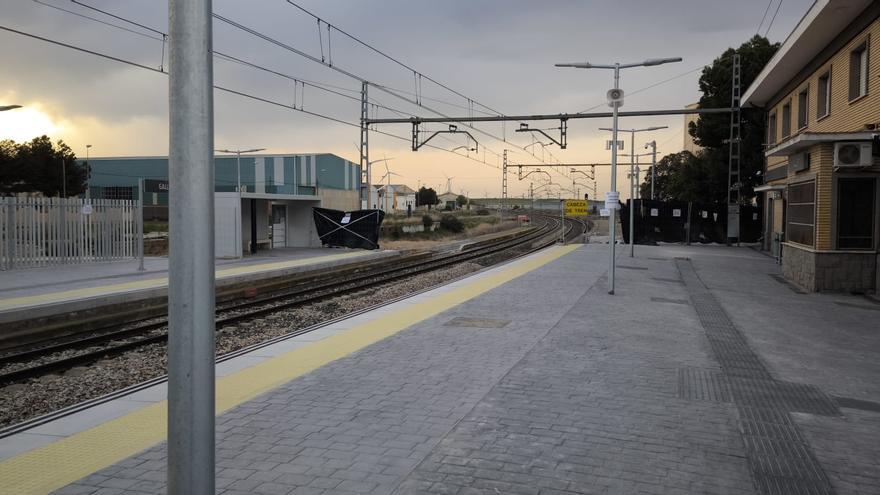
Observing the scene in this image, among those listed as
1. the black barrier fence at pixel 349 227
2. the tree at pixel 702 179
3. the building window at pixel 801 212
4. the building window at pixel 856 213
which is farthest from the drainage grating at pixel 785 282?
the tree at pixel 702 179

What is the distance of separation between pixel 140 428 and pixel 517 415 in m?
3.21

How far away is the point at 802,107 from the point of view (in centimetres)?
2273

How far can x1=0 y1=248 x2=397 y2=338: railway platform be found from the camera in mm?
13172

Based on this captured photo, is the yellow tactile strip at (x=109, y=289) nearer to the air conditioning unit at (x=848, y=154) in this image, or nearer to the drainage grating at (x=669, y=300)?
the drainage grating at (x=669, y=300)

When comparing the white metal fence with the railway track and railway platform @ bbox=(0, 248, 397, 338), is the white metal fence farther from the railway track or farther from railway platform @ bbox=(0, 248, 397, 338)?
the railway track

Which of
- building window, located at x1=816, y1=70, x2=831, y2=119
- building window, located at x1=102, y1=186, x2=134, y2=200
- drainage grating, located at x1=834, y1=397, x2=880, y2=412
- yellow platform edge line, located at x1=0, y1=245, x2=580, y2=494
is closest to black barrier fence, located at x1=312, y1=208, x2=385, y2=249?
building window, located at x1=816, y1=70, x2=831, y2=119

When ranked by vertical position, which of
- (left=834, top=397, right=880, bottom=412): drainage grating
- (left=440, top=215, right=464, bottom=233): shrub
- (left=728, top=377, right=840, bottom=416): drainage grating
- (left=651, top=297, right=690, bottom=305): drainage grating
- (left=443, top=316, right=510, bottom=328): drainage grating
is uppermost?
(left=440, top=215, right=464, bottom=233): shrub

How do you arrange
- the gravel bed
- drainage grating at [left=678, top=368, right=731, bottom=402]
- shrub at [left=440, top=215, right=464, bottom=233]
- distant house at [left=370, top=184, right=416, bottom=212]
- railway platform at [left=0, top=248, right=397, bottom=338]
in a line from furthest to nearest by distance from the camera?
distant house at [left=370, top=184, right=416, bottom=212]
shrub at [left=440, top=215, right=464, bottom=233]
railway platform at [left=0, top=248, right=397, bottom=338]
the gravel bed
drainage grating at [left=678, top=368, right=731, bottom=402]

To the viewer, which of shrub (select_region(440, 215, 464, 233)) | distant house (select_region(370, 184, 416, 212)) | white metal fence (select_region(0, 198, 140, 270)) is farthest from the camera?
distant house (select_region(370, 184, 416, 212))

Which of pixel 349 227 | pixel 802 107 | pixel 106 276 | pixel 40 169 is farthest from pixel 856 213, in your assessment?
pixel 40 169

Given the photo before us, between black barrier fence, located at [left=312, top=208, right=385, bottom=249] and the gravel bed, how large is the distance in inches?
621

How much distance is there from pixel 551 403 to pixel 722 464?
1.72 metres

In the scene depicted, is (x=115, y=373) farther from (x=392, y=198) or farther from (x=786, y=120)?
(x=392, y=198)

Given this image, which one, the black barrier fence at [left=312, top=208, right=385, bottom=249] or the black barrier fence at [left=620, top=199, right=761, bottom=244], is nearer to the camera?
the black barrier fence at [left=312, top=208, right=385, bottom=249]
